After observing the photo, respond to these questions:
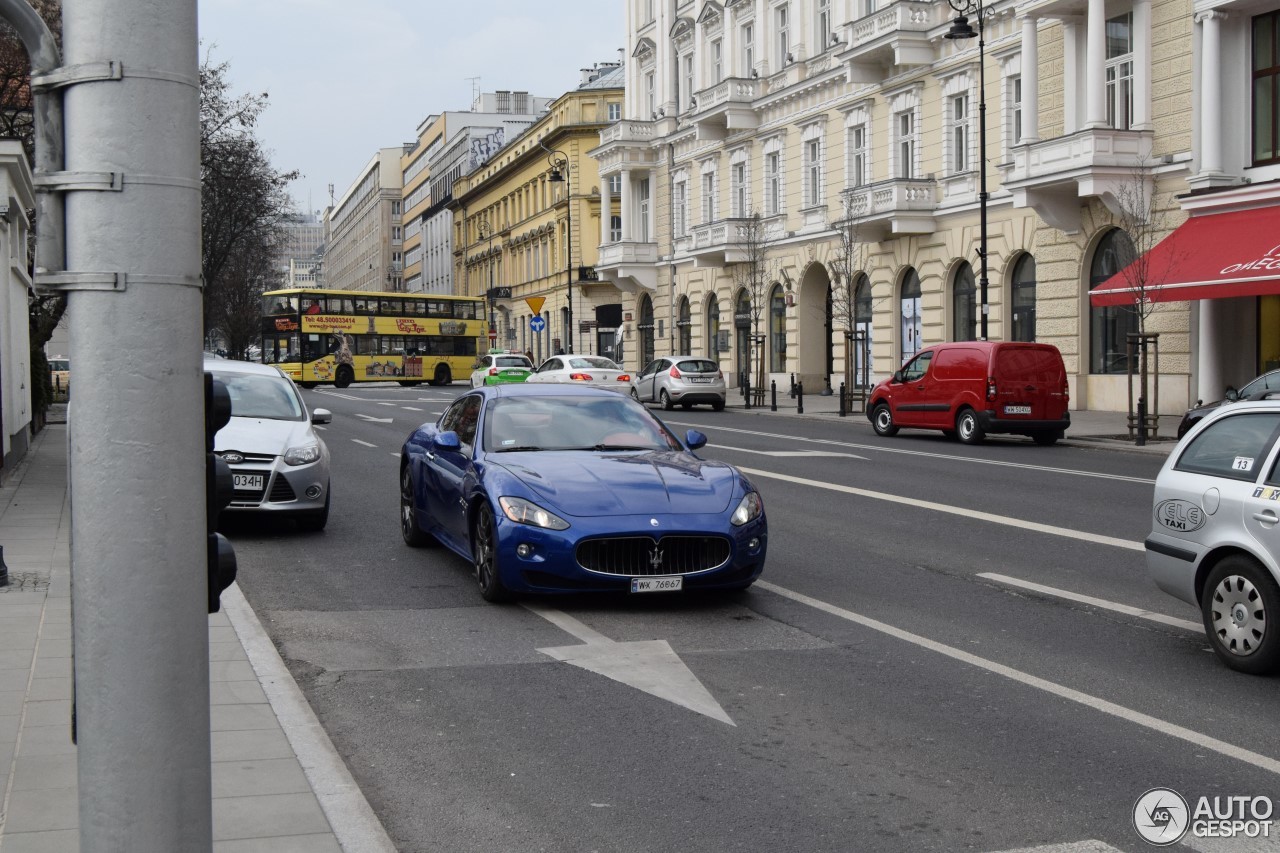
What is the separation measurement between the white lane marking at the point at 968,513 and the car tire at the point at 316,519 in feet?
19.7

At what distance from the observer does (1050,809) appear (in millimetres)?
5160

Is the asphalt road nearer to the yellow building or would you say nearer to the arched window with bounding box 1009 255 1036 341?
the arched window with bounding box 1009 255 1036 341

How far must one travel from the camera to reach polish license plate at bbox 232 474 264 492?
12.6 meters

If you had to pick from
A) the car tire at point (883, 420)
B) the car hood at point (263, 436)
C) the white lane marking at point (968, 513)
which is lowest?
the white lane marking at point (968, 513)

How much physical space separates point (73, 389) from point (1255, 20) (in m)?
28.8

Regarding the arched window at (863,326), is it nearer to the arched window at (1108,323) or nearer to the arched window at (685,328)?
the arched window at (1108,323)

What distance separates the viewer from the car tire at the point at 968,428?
25.2m

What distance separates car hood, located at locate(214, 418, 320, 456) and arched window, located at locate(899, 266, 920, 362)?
28186mm

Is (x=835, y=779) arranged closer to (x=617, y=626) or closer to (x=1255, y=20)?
(x=617, y=626)

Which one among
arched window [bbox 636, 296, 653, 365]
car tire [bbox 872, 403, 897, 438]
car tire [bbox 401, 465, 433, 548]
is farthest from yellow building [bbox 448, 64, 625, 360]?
car tire [bbox 401, 465, 433, 548]

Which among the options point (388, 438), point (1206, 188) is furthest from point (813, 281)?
point (388, 438)

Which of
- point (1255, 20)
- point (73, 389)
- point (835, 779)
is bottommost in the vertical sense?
point (835, 779)

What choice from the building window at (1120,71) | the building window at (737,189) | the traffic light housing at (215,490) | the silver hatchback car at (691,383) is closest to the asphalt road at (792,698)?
the traffic light housing at (215,490)

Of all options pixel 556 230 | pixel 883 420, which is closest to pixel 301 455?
pixel 883 420
